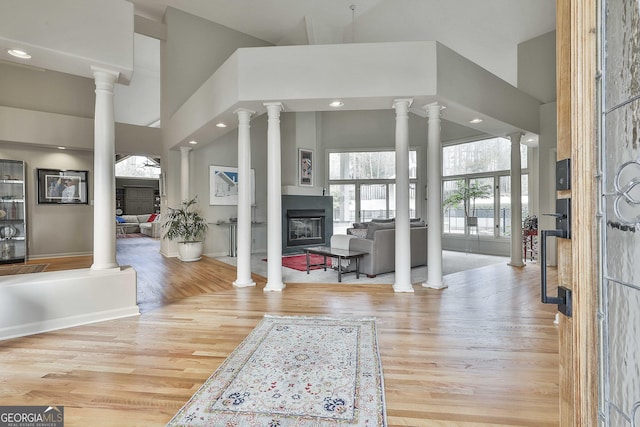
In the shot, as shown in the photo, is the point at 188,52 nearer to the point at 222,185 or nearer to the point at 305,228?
the point at 222,185

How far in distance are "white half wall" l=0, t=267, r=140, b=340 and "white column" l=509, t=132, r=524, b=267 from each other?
20.5ft

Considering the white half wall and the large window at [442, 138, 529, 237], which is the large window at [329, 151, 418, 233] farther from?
the white half wall

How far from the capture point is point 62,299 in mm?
2883

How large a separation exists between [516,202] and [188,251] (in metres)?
6.38

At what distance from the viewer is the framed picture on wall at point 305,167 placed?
7934 millimetres

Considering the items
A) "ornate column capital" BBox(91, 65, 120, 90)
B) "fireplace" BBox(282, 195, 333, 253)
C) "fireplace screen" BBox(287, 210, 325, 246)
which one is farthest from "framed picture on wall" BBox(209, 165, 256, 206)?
"ornate column capital" BBox(91, 65, 120, 90)

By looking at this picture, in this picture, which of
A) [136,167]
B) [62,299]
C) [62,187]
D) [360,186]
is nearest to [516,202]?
[360,186]

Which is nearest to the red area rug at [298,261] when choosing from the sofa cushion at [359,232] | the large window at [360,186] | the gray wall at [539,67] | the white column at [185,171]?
the sofa cushion at [359,232]

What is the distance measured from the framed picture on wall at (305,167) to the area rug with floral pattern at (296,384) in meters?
5.54

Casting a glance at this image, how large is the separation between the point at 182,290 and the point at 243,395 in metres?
2.75

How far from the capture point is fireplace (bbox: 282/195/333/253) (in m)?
7.59

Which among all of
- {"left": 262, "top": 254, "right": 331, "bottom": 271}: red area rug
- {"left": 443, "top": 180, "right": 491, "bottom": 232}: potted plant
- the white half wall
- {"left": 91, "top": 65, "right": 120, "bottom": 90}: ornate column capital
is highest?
{"left": 91, "top": 65, "right": 120, "bottom": 90}: ornate column capital

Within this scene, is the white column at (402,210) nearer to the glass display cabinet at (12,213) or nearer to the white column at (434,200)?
the white column at (434,200)

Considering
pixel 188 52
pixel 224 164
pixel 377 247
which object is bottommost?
pixel 377 247
